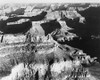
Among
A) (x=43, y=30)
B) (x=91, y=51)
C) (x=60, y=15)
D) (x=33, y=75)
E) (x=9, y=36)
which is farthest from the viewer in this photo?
(x=60, y=15)

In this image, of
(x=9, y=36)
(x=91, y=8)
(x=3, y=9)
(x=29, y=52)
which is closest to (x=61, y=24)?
(x=91, y=8)

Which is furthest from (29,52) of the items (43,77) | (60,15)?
(60,15)

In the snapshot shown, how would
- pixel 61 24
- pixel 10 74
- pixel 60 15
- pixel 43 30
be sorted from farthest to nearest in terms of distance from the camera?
1. pixel 60 15
2. pixel 61 24
3. pixel 43 30
4. pixel 10 74

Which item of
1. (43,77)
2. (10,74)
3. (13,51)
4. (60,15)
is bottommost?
(60,15)

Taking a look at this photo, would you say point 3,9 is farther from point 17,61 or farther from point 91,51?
point 17,61

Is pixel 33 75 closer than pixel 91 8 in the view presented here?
Yes

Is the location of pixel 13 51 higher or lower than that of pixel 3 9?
higher
